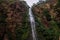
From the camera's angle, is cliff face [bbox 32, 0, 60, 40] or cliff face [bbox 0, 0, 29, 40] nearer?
cliff face [bbox 0, 0, 29, 40]

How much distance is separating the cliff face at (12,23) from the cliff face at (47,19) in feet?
1.35

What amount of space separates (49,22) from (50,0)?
41.1 inches

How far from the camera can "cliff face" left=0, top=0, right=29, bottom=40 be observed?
6.60 meters

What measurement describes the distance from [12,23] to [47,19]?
1231 millimetres

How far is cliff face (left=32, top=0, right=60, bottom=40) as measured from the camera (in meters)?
6.92

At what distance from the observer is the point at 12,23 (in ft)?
21.9

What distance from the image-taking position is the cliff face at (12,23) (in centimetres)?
660

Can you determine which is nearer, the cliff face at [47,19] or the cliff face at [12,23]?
the cliff face at [12,23]

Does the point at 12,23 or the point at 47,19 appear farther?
the point at 47,19

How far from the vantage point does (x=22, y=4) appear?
305 inches

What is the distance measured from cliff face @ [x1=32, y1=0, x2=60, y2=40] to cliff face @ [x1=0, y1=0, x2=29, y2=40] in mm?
412

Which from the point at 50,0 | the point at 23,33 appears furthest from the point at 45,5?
the point at 23,33

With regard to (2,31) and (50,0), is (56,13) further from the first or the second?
(2,31)

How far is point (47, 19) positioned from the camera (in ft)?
24.1
